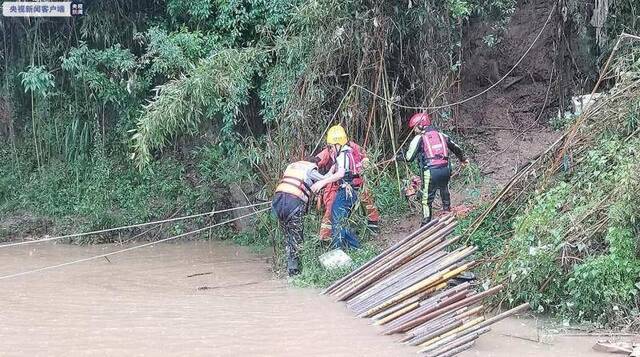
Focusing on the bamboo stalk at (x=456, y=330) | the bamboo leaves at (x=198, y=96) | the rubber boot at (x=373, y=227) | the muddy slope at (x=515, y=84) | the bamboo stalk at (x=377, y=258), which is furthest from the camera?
the muddy slope at (x=515, y=84)

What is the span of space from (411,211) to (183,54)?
418 cm

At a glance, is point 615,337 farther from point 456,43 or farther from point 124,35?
point 124,35

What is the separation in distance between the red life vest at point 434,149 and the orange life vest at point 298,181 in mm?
1418

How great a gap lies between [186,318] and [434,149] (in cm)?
364

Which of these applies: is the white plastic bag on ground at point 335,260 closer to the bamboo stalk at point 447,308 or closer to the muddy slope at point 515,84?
the bamboo stalk at point 447,308

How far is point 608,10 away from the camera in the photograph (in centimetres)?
1091

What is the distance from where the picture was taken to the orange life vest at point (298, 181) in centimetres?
900

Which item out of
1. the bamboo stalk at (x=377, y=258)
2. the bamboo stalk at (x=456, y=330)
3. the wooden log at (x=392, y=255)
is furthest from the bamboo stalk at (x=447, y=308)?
the bamboo stalk at (x=377, y=258)

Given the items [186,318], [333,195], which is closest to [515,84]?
[333,195]

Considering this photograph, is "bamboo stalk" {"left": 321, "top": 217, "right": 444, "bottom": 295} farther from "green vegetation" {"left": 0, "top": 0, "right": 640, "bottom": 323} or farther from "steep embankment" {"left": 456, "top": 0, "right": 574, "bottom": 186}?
"steep embankment" {"left": 456, "top": 0, "right": 574, "bottom": 186}

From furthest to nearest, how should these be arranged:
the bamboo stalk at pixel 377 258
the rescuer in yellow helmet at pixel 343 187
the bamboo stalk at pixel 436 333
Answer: the rescuer in yellow helmet at pixel 343 187 → the bamboo stalk at pixel 377 258 → the bamboo stalk at pixel 436 333

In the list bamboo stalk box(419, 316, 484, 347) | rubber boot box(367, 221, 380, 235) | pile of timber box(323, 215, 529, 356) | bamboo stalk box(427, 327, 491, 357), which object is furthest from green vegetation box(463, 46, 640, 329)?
rubber boot box(367, 221, 380, 235)

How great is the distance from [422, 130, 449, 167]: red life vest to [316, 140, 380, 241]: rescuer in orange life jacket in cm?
92

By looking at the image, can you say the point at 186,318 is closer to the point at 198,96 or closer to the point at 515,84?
the point at 198,96
